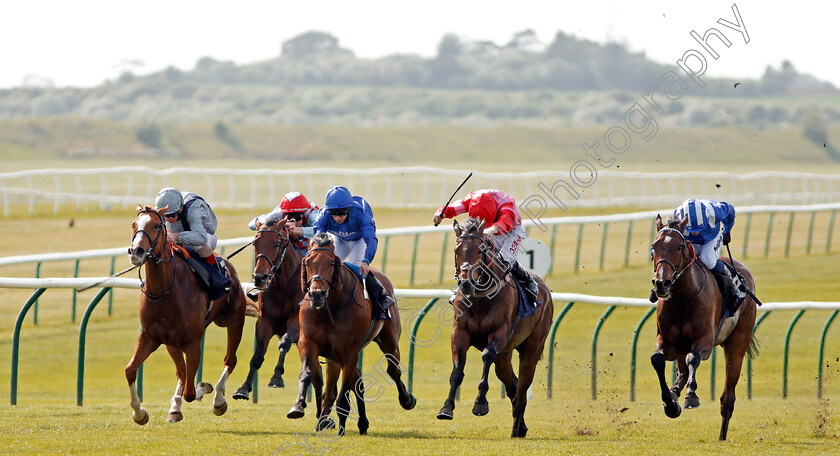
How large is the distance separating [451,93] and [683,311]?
→ 78550mm

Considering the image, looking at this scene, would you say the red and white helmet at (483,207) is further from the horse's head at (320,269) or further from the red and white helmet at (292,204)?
the red and white helmet at (292,204)

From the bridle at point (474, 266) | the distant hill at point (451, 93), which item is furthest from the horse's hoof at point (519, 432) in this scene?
the distant hill at point (451, 93)

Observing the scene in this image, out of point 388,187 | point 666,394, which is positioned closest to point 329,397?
point 666,394

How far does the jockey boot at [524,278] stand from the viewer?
8.84 metres

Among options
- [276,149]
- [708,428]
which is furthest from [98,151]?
[708,428]

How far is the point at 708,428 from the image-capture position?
31.1ft

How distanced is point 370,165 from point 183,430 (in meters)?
44.6

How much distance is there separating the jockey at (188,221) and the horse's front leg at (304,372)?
1042mm

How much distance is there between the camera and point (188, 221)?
8523 millimetres

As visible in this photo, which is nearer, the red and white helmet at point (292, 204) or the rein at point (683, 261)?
the rein at point (683, 261)

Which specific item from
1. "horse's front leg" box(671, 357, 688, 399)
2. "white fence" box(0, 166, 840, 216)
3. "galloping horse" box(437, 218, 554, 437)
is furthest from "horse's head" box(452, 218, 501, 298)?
"white fence" box(0, 166, 840, 216)

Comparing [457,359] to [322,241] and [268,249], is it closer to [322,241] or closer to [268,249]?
[322,241]

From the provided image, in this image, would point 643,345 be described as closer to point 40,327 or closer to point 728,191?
point 40,327

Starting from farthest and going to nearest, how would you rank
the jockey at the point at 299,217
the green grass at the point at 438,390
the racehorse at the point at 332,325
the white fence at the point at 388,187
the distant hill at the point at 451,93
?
the distant hill at the point at 451,93 < the white fence at the point at 388,187 < the jockey at the point at 299,217 < the green grass at the point at 438,390 < the racehorse at the point at 332,325
